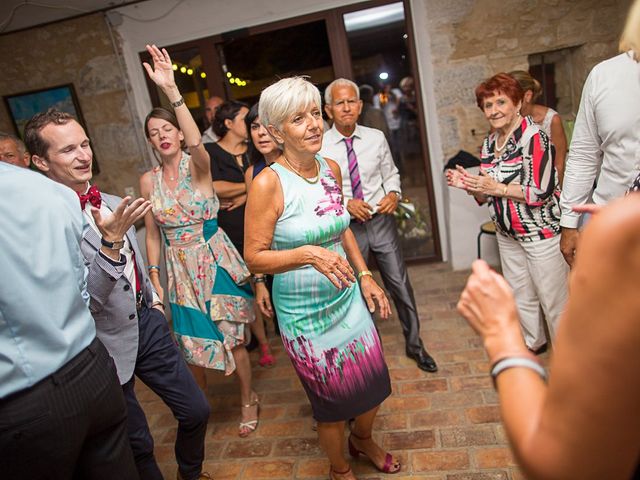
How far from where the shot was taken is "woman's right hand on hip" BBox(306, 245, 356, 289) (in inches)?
67.7

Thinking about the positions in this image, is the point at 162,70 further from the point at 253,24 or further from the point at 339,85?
the point at 253,24

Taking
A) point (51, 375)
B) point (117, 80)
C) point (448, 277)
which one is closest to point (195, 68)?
point (117, 80)

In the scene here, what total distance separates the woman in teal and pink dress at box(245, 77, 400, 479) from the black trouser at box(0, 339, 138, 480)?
2.28 ft

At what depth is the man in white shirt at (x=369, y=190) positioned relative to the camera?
9.79 ft

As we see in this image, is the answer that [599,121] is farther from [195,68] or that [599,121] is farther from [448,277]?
[195,68]

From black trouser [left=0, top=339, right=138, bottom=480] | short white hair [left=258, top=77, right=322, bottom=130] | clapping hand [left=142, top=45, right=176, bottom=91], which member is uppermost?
clapping hand [left=142, top=45, right=176, bottom=91]

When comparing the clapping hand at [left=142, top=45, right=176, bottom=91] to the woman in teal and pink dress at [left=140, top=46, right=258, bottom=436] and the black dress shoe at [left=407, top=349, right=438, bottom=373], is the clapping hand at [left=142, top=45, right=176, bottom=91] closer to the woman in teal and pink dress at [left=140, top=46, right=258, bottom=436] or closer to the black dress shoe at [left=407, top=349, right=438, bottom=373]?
the woman in teal and pink dress at [left=140, top=46, right=258, bottom=436]

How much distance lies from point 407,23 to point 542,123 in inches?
65.1

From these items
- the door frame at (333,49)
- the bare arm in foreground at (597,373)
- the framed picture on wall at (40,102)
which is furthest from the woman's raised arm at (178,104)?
the framed picture on wall at (40,102)

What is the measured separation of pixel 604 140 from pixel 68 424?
7.63 ft

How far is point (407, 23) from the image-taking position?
416cm

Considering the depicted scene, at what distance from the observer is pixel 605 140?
6.96ft

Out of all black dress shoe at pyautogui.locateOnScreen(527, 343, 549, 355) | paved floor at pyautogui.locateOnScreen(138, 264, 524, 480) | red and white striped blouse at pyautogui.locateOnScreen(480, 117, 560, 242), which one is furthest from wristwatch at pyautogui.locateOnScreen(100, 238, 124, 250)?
black dress shoe at pyautogui.locateOnScreen(527, 343, 549, 355)

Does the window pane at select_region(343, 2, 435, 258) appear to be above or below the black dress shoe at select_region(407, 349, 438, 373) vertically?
above
